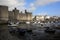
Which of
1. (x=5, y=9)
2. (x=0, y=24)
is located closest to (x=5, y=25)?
(x=0, y=24)

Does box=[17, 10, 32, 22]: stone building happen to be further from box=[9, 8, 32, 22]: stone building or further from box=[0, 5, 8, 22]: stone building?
box=[0, 5, 8, 22]: stone building

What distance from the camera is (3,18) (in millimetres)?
6301

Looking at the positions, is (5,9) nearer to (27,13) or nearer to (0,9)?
(0,9)

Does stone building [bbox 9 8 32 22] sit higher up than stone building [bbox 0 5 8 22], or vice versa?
stone building [bbox 0 5 8 22]

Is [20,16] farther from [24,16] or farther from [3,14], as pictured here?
[3,14]

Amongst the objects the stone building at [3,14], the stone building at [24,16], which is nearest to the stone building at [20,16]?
the stone building at [24,16]

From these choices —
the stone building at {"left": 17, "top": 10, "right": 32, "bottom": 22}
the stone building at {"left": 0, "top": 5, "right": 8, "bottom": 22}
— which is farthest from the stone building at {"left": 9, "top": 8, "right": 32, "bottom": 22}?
the stone building at {"left": 0, "top": 5, "right": 8, "bottom": 22}

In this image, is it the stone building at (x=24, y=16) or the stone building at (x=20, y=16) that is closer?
the stone building at (x=20, y=16)

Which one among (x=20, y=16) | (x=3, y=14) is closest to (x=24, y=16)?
(x=20, y=16)

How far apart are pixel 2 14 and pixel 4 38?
1107 mm

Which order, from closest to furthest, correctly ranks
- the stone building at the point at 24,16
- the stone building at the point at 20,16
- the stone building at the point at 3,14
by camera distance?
the stone building at the point at 3,14, the stone building at the point at 20,16, the stone building at the point at 24,16

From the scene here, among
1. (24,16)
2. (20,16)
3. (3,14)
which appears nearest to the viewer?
(3,14)

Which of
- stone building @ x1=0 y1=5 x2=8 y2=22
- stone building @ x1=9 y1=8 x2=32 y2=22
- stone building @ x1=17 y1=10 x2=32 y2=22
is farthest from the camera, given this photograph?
stone building @ x1=17 y1=10 x2=32 y2=22

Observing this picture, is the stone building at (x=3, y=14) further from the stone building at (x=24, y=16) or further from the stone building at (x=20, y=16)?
the stone building at (x=24, y=16)
